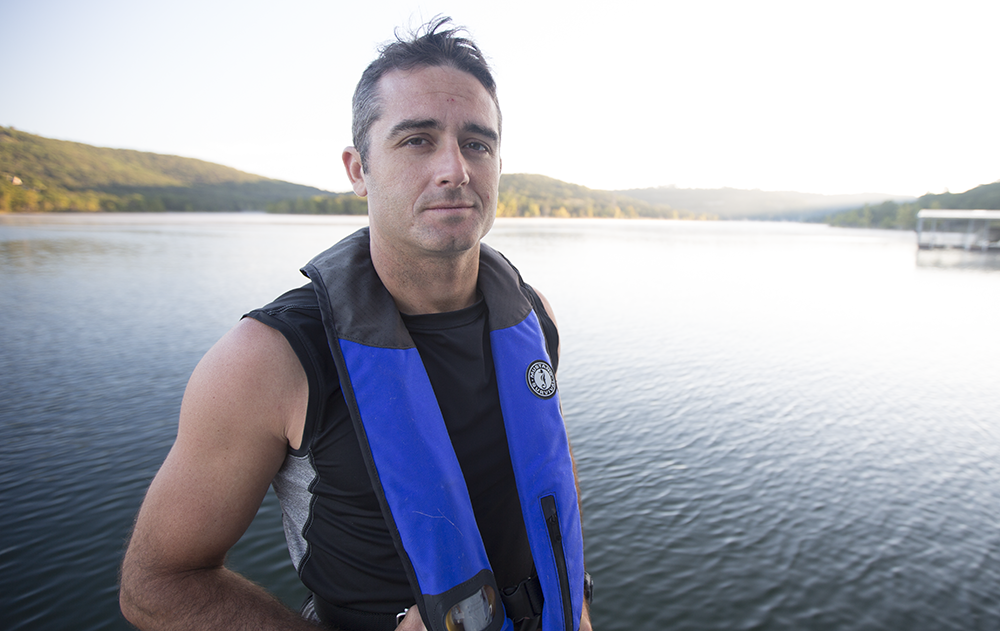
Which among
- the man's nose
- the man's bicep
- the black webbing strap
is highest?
the man's nose

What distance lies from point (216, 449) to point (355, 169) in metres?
1.14

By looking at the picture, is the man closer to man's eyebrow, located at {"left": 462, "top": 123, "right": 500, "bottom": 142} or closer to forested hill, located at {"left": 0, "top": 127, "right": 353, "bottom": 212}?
man's eyebrow, located at {"left": 462, "top": 123, "right": 500, "bottom": 142}

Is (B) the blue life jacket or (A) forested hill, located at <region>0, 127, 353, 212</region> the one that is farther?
(A) forested hill, located at <region>0, 127, 353, 212</region>

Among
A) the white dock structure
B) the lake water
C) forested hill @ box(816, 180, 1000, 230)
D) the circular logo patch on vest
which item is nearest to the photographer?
the circular logo patch on vest

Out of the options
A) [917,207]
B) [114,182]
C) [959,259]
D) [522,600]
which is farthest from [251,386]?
[114,182]

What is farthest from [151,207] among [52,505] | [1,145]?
[52,505]

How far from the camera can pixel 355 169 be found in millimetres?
2043

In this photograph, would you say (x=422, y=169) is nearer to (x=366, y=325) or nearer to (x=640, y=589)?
(x=366, y=325)

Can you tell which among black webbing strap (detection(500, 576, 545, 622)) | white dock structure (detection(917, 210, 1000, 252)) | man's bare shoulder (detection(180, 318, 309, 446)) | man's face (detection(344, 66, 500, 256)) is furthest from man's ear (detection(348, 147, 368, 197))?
white dock structure (detection(917, 210, 1000, 252))

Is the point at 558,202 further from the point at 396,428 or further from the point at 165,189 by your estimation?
the point at 396,428

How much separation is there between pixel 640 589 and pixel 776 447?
4.29 metres

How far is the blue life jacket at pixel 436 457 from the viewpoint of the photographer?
1.54 m

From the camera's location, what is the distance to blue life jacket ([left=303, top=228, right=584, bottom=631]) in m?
1.54

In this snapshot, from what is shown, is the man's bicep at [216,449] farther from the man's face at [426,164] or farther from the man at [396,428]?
the man's face at [426,164]
